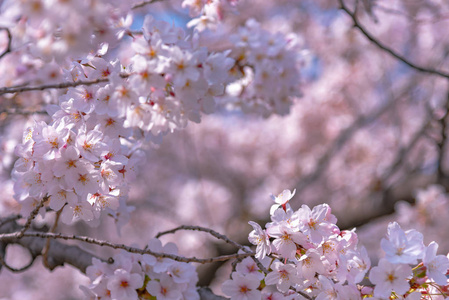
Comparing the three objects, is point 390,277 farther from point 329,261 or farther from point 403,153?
point 403,153

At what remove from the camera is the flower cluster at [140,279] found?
57.4 inches

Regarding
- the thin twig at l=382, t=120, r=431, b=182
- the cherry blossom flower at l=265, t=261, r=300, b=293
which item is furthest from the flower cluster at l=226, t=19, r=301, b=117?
the thin twig at l=382, t=120, r=431, b=182

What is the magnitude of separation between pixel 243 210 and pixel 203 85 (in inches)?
150

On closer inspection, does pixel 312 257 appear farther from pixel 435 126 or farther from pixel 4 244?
pixel 435 126

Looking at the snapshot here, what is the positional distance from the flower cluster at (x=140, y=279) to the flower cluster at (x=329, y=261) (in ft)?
0.70

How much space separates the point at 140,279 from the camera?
1470mm

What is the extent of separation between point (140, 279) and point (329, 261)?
2.03 ft

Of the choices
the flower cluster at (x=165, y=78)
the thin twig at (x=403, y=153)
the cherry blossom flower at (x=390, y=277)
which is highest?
the flower cluster at (x=165, y=78)

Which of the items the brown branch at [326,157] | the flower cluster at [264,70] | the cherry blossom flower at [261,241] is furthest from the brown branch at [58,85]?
the brown branch at [326,157]

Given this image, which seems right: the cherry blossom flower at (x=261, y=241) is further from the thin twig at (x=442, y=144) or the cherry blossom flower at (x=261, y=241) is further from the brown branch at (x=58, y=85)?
the thin twig at (x=442, y=144)

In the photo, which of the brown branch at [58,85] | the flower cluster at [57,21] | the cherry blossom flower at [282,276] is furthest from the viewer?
the cherry blossom flower at [282,276]

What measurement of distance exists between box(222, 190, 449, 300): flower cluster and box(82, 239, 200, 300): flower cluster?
0.70ft

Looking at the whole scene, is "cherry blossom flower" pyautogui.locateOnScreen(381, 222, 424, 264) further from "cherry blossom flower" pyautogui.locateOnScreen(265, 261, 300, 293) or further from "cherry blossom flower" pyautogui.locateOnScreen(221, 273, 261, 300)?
"cherry blossom flower" pyautogui.locateOnScreen(221, 273, 261, 300)

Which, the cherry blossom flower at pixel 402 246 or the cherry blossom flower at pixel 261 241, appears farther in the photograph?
the cherry blossom flower at pixel 261 241
